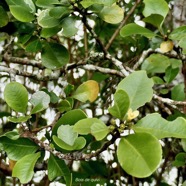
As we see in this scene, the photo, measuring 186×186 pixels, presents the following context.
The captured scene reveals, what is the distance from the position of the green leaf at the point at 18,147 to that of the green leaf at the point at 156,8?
1.26 ft

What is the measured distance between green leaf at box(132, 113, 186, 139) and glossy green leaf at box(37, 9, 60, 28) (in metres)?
0.29

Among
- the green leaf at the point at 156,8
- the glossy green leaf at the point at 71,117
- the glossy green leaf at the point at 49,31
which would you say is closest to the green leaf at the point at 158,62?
the green leaf at the point at 156,8

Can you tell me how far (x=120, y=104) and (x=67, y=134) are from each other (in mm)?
115

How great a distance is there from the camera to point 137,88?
2.36 ft

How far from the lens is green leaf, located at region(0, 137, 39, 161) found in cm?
77

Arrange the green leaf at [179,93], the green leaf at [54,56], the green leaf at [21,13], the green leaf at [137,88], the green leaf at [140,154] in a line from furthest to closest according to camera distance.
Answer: the green leaf at [179,93]
the green leaf at [54,56]
the green leaf at [21,13]
the green leaf at [137,88]
the green leaf at [140,154]

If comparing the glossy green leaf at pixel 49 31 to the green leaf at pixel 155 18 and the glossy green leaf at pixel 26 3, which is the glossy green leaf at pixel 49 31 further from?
the green leaf at pixel 155 18

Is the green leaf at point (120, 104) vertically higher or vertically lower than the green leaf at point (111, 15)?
lower

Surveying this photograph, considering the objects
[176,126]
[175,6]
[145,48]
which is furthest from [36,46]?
[175,6]

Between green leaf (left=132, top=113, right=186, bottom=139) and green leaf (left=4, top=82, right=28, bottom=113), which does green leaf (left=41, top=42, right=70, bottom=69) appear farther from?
green leaf (left=132, top=113, right=186, bottom=139)

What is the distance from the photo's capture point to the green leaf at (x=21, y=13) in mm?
820

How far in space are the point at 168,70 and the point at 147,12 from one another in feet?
1.05

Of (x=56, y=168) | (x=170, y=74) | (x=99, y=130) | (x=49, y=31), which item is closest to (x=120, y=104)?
(x=99, y=130)

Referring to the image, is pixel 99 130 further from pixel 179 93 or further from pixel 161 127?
pixel 179 93
